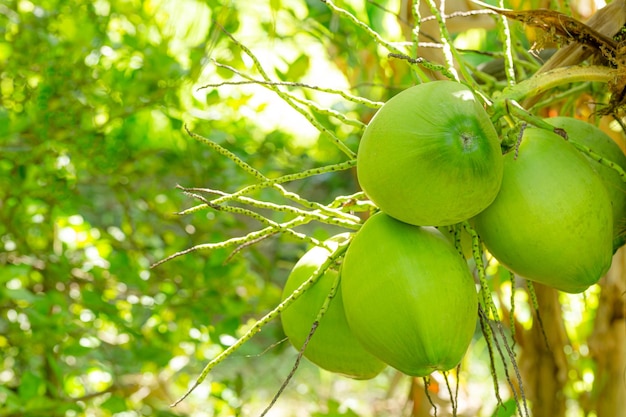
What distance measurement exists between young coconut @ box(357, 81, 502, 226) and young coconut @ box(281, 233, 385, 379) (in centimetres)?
12

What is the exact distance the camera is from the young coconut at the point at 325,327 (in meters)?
0.58

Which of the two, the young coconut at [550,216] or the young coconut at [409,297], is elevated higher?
the young coconut at [550,216]

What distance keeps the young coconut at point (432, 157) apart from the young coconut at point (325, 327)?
0.38 ft

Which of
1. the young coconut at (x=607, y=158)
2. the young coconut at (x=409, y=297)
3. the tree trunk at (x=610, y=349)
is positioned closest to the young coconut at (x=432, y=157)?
the young coconut at (x=409, y=297)

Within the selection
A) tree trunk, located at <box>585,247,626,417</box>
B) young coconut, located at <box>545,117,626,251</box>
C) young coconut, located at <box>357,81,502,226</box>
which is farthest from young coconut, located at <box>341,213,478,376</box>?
tree trunk, located at <box>585,247,626,417</box>

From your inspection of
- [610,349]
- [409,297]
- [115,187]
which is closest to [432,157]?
[409,297]

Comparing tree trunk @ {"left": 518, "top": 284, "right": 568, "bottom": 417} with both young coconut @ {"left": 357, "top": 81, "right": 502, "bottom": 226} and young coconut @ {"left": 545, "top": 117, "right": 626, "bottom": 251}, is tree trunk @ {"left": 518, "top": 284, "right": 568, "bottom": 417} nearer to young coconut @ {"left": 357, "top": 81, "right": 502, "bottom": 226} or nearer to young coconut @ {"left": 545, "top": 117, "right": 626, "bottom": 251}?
young coconut @ {"left": 545, "top": 117, "right": 626, "bottom": 251}

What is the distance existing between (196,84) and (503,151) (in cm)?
94

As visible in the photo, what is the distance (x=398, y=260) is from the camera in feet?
1.65

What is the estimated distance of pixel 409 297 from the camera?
0.49 metres

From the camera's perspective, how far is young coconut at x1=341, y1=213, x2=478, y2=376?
496 mm

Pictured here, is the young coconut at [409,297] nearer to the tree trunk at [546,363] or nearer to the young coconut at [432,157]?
the young coconut at [432,157]

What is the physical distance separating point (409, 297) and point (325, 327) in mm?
105

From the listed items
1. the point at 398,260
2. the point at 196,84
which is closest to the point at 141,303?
the point at 196,84
